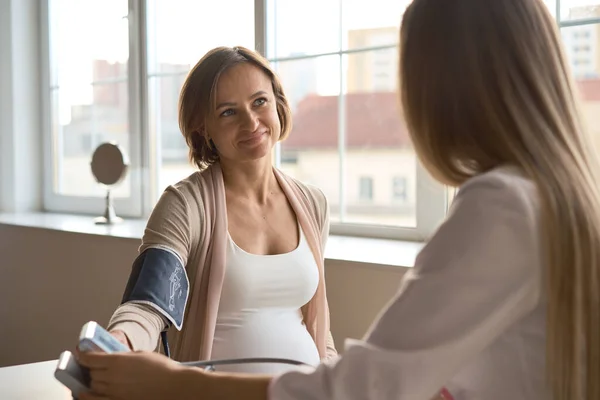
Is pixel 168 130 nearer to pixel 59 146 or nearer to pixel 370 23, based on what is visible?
pixel 59 146

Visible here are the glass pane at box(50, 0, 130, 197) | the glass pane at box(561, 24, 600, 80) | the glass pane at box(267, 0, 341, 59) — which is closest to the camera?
the glass pane at box(561, 24, 600, 80)

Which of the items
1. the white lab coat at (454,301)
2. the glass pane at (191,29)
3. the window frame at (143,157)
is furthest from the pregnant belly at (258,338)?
the glass pane at (191,29)

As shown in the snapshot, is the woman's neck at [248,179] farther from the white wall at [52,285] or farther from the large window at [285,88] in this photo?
the white wall at [52,285]

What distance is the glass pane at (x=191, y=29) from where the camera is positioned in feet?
9.36

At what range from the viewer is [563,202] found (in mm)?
762

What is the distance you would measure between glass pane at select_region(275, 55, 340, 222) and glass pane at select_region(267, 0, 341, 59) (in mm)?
43

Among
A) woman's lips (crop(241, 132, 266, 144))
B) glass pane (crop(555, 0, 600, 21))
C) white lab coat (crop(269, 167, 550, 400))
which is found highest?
glass pane (crop(555, 0, 600, 21))

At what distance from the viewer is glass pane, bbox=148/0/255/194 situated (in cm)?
294

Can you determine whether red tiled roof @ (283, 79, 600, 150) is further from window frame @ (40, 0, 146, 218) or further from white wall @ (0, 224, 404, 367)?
window frame @ (40, 0, 146, 218)

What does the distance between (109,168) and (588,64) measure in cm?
196

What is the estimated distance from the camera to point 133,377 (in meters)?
0.86

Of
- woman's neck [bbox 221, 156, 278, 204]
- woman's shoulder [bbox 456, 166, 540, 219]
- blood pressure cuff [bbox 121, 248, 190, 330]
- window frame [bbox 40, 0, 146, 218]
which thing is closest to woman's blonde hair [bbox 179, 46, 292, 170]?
woman's neck [bbox 221, 156, 278, 204]

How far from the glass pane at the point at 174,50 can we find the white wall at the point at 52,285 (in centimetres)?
45

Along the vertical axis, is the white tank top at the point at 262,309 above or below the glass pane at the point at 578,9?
below
